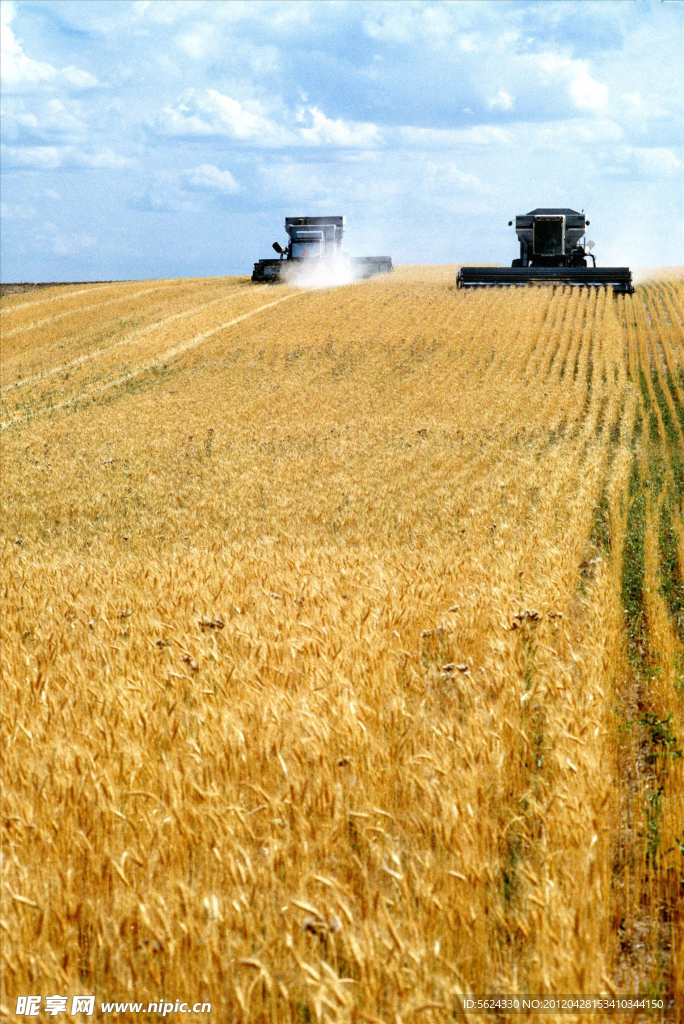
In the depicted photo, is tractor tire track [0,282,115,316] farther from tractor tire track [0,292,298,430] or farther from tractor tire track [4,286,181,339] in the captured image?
tractor tire track [0,292,298,430]

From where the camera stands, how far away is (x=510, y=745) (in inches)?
181

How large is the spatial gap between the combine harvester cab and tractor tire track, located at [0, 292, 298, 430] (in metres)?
8.83

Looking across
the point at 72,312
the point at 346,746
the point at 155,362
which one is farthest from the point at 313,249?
the point at 346,746

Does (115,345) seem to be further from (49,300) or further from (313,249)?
(49,300)

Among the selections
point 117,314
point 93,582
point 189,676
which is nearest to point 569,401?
point 93,582

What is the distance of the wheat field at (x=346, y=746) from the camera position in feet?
10.3

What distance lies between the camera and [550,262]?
42.2m

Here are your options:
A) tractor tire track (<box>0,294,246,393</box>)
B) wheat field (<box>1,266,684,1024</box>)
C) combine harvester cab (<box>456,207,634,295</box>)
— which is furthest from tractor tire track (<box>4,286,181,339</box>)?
wheat field (<box>1,266,684,1024</box>)

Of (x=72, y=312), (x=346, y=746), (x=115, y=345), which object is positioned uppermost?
(x=72, y=312)

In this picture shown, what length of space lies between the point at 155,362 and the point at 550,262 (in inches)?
722

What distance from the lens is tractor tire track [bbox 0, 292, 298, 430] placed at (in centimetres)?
2676

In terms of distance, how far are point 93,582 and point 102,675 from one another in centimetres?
305

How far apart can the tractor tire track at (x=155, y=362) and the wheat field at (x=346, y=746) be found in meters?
12.1

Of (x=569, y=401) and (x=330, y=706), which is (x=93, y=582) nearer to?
(x=330, y=706)
